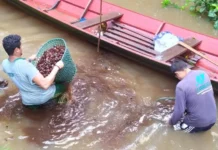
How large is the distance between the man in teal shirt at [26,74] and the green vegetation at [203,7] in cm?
486

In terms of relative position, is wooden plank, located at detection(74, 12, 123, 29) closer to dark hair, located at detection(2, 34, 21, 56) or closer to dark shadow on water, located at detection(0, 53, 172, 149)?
dark shadow on water, located at detection(0, 53, 172, 149)

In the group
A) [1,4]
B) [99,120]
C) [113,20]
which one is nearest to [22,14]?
[1,4]

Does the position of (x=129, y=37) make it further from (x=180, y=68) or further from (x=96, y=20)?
(x=180, y=68)

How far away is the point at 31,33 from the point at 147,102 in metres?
3.46

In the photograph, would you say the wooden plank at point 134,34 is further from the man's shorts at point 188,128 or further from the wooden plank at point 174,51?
the man's shorts at point 188,128

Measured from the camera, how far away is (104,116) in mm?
5250

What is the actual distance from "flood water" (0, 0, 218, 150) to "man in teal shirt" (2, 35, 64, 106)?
538mm

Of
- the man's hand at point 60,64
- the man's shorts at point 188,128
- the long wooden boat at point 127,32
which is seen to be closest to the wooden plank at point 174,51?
the long wooden boat at point 127,32

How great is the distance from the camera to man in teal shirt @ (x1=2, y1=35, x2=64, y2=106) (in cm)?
430

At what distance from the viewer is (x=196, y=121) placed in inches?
181

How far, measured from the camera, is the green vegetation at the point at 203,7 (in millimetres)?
8062

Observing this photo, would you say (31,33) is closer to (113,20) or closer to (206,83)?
(113,20)

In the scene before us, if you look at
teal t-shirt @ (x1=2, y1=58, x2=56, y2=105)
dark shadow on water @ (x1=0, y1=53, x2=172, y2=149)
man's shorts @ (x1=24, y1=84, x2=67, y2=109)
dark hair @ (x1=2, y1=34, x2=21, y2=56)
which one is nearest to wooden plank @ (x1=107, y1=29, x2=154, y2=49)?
dark shadow on water @ (x1=0, y1=53, x2=172, y2=149)

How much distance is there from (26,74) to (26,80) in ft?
0.41
